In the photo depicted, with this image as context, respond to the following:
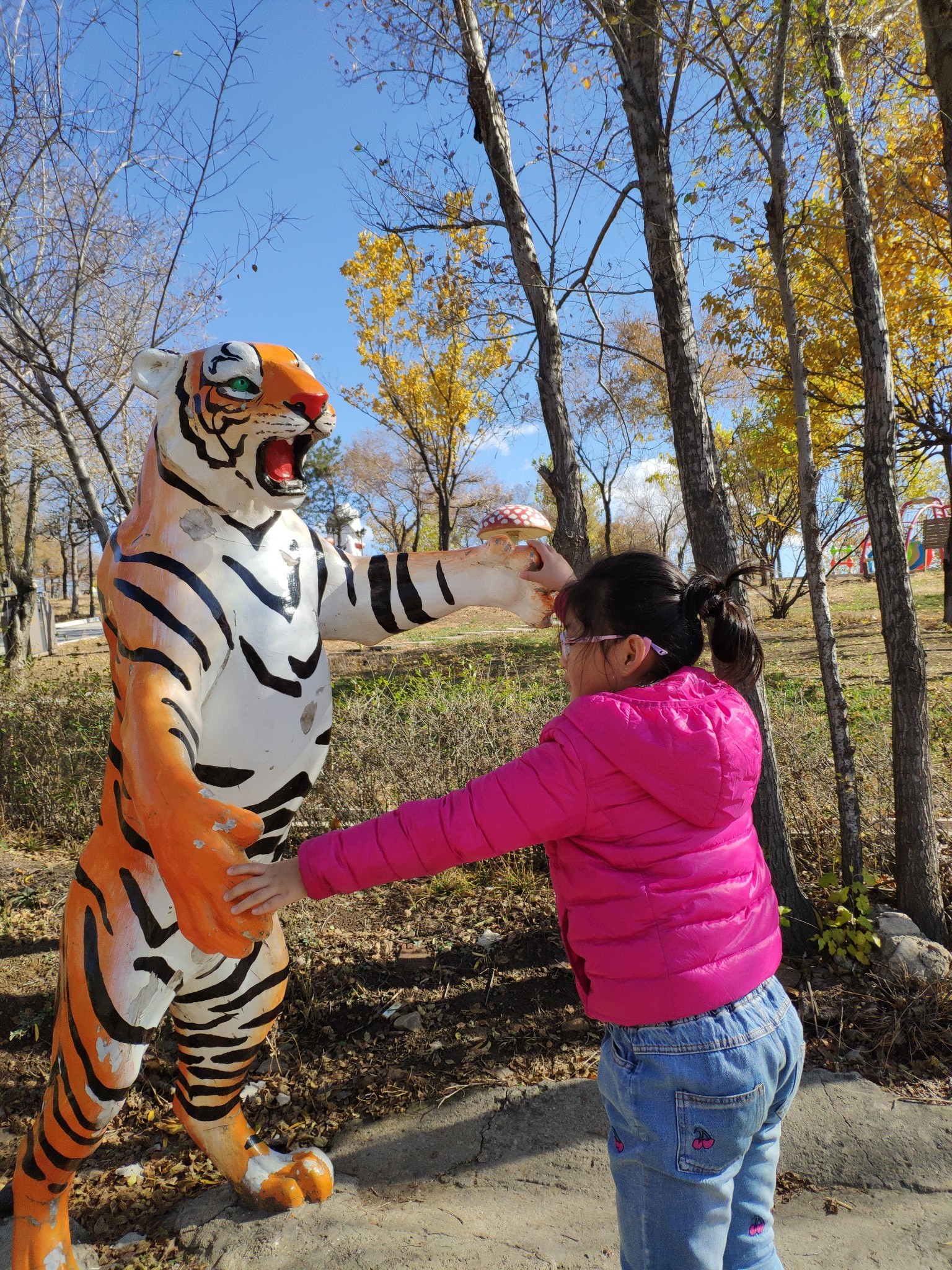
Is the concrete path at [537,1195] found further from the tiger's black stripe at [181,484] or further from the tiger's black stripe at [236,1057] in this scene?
the tiger's black stripe at [181,484]

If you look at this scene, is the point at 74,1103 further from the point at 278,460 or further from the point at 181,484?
the point at 278,460

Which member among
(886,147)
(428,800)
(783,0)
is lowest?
(428,800)

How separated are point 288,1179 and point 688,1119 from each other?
1411 mm

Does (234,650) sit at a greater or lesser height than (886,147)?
lesser

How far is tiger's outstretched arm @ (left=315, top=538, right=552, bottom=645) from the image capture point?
6.41 feet

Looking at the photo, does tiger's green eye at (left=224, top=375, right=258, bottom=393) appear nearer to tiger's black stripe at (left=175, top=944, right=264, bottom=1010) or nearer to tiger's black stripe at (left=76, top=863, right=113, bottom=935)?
tiger's black stripe at (left=76, top=863, right=113, bottom=935)

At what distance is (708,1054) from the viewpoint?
1241 millimetres

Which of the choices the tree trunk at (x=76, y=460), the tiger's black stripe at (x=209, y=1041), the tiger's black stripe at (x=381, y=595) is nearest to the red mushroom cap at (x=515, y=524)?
the tiger's black stripe at (x=381, y=595)

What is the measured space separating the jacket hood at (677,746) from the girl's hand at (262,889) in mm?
521

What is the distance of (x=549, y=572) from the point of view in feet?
6.42

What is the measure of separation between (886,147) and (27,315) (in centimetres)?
646

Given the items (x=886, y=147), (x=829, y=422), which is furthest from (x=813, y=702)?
(x=829, y=422)

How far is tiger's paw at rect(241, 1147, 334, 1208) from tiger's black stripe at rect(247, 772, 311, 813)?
3.53 feet

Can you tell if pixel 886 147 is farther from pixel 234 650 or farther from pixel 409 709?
pixel 234 650
